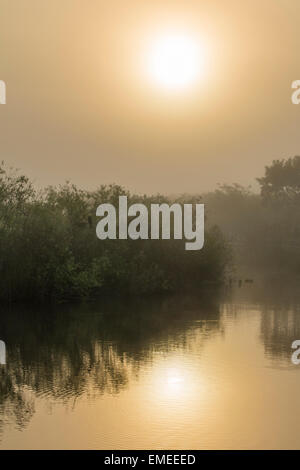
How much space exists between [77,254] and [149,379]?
664 inches

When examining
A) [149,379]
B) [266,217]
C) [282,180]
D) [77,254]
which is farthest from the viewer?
[282,180]

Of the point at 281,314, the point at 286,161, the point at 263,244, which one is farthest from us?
the point at 286,161

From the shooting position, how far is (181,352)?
2059 centimetres

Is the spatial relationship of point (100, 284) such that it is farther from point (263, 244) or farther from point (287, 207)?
point (287, 207)

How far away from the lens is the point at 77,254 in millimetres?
33750

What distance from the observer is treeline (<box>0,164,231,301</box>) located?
30875 millimetres

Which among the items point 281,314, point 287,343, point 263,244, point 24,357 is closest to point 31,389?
point 24,357

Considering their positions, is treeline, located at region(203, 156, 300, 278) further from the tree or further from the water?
the water

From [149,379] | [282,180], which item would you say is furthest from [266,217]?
[149,379]

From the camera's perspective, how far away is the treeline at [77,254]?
101 feet

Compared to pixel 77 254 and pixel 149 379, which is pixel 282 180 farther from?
pixel 149 379

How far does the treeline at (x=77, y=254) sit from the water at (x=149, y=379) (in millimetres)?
1938

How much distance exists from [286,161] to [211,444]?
84.2 metres

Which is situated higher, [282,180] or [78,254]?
[282,180]
